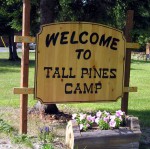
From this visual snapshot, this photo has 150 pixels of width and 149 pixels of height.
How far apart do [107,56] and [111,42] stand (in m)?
0.25

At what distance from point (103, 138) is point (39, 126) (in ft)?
7.33

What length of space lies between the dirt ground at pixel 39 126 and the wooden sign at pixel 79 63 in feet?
2.38

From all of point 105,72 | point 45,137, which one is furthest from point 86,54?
point 45,137

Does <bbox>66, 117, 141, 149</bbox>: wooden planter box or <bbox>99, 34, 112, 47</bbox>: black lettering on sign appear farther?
<bbox>99, 34, 112, 47</bbox>: black lettering on sign

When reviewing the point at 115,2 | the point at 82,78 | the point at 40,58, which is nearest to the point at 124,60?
the point at 82,78

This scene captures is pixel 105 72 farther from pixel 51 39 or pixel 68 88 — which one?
pixel 51 39

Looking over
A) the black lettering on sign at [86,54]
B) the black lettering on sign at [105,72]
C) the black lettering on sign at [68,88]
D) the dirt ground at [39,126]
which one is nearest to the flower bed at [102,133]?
the dirt ground at [39,126]

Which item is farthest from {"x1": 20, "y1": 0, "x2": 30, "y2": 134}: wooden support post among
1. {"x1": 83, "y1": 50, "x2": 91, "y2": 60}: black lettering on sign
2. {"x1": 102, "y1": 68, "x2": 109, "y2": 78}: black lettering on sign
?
{"x1": 102, "y1": 68, "x2": 109, "y2": 78}: black lettering on sign

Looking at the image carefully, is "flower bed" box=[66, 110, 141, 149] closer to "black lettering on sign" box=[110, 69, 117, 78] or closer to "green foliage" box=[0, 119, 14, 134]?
"black lettering on sign" box=[110, 69, 117, 78]

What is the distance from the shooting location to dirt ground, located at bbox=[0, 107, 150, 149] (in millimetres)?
6090

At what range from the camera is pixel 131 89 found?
706 cm

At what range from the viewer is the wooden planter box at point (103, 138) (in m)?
5.50

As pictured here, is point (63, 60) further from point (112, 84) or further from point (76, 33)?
point (112, 84)

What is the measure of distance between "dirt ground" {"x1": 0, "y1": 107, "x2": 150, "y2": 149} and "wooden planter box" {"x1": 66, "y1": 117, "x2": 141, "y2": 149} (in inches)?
21.6
